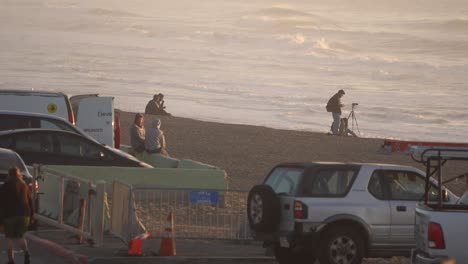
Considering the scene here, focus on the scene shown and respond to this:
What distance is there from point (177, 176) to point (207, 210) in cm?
384

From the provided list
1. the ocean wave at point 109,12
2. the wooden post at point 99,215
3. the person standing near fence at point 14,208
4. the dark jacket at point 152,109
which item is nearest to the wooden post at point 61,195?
the wooden post at point 99,215

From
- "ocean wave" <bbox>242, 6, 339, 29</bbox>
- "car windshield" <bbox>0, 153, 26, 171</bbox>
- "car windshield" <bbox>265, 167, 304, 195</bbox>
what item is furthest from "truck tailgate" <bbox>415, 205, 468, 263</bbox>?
"ocean wave" <bbox>242, 6, 339, 29</bbox>

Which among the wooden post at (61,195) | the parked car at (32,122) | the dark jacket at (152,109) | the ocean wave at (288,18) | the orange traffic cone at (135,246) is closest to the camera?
the orange traffic cone at (135,246)

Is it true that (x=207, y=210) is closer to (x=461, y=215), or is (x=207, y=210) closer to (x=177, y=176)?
(x=177, y=176)

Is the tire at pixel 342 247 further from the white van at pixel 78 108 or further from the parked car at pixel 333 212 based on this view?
the white van at pixel 78 108

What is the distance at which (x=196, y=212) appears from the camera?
59.6ft

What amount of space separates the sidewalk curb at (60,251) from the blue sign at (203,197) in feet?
6.16

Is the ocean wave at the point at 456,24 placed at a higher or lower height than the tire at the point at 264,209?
higher

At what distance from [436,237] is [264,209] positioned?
10.7 ft

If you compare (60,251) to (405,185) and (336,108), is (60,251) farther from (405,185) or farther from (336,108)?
(336,108)

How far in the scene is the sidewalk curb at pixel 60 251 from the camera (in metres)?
16.2

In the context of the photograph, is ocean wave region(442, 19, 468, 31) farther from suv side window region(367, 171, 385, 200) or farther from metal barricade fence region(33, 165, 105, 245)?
suv side window region(367, 171, 385, 200)

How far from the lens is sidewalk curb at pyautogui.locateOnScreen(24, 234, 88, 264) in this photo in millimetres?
16156

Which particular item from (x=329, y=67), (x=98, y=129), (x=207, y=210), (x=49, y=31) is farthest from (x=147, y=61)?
(x=207, y=210)
